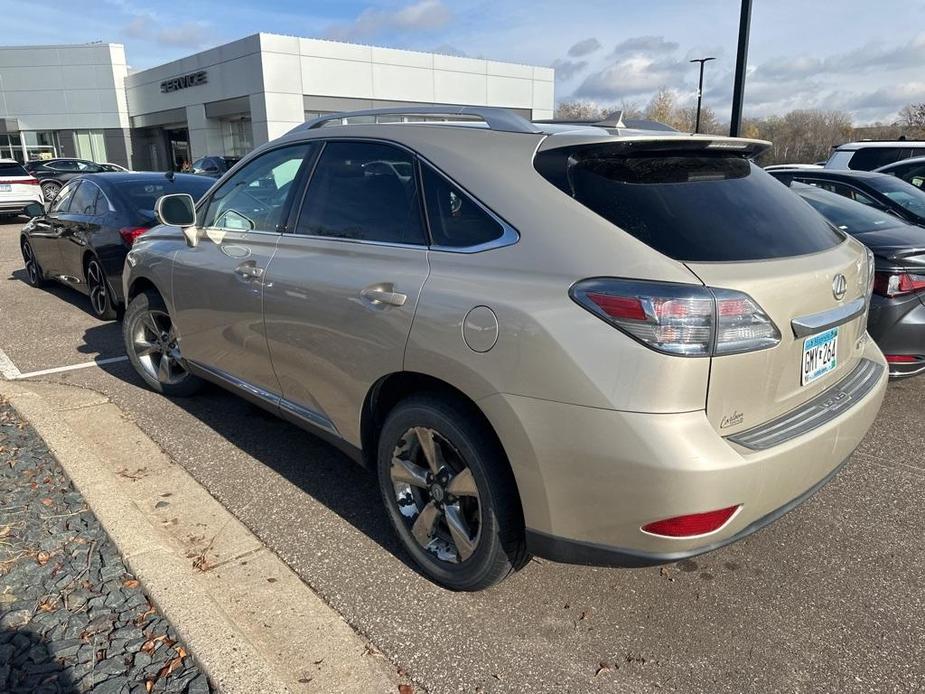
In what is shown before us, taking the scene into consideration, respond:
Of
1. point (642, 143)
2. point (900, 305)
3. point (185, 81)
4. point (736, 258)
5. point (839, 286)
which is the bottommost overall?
point (900, 305)

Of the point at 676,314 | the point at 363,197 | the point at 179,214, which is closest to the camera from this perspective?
the point at 676,314

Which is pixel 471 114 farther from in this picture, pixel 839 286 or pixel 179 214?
pixel 179 214

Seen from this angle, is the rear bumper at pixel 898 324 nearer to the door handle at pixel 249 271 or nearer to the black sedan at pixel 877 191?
the black sedan at pixel 877 191

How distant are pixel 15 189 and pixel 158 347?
17144 millimetres

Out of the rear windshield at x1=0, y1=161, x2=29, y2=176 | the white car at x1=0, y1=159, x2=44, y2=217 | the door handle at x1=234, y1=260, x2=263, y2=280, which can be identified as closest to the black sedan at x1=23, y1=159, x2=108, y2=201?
the rear windshield at x1=0, y1=161, x2=29, y2=176

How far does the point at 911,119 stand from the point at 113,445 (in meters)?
52.9

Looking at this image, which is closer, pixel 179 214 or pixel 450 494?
pixel 450 494

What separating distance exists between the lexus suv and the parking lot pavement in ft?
0.77

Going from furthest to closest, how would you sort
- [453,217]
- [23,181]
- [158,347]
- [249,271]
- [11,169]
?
[11,169]
[23,181]
[158,347]
[249,271]
[453,217]

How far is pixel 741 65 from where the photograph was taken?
1121 centimetres

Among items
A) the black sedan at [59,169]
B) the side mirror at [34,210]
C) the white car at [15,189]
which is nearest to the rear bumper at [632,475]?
the side mirror at [34,210]

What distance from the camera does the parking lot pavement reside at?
2.35 metres

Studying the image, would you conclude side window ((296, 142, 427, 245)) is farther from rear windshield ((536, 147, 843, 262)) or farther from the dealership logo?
the dealership logo

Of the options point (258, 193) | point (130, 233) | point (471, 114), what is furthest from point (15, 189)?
point (471, 114)
